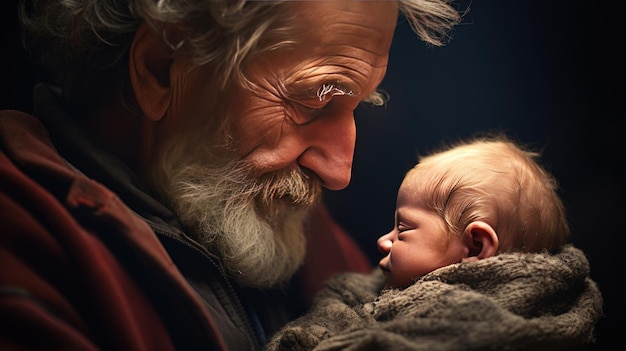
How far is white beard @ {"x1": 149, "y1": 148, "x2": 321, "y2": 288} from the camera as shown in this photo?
4.94 ft

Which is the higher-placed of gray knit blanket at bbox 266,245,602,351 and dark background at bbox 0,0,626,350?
dark background at bbox 0,0,626,350

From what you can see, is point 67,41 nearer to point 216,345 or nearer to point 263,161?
point 263,161

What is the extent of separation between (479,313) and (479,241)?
0.28 metres

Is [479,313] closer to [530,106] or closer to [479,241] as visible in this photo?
[479,241]

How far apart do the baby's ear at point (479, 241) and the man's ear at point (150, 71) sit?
755mm

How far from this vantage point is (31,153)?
3.99 ft

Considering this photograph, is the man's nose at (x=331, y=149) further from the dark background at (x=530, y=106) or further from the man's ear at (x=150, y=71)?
the man's ear at (x=150, y=71)

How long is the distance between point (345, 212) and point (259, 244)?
47 centimetres

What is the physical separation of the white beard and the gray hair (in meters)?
0.24

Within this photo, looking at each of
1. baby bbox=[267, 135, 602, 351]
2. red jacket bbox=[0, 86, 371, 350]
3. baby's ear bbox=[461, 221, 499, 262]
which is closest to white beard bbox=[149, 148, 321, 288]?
red jacket bbox=[0, 86, 371, 350]

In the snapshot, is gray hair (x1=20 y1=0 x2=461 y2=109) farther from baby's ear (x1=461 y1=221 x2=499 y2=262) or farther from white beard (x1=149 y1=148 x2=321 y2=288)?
baby's ear (x1=461 y1=221 x2=499 y2=262)

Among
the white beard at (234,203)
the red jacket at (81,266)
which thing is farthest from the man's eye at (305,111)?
the red jacket at (81,266)

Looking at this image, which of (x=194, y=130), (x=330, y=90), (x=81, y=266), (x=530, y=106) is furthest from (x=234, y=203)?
(x=530, y=106)

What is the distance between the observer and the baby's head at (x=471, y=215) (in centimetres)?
140
